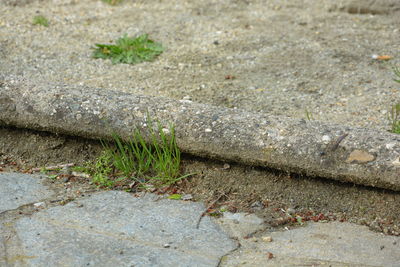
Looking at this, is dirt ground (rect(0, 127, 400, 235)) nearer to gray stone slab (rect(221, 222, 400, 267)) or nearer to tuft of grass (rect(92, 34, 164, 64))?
gray stone slab (rect(221, 222, 400, 267))

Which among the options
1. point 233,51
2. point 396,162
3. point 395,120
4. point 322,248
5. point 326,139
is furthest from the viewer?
point 233,51

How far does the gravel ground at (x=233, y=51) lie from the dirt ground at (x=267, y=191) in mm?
425

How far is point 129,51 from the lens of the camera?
4.04 metres

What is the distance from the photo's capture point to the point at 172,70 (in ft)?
12.7

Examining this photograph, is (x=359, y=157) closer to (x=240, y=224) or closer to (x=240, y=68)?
(x=240, y=224)

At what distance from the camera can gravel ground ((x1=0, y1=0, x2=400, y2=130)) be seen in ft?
11.4

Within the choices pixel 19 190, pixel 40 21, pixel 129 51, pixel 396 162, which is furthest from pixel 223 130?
pixel 40 21

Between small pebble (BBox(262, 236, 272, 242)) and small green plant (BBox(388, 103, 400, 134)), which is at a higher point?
small green plant (BBox(388, 103, 400, 134))

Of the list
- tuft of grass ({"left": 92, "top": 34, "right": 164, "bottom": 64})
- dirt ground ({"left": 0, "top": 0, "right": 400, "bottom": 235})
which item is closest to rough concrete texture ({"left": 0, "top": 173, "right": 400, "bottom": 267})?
dirt ground ({"left": 0, "top": 0, "right": 400, "bottom": 235})

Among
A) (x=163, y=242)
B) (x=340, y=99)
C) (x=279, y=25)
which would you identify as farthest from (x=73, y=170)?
(x=279, y=25)

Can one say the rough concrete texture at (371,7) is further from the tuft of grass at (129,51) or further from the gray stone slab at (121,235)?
the gray stone slab at (121,235)

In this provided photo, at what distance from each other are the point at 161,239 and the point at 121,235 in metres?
0.15

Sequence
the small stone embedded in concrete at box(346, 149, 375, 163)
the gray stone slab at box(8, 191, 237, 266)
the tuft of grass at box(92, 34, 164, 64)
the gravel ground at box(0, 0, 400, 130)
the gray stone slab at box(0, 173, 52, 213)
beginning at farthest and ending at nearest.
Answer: the tuft of grass at box(92, 34, 164, 64) < the gravel ground at box(0, 0, 400, 130) < the gray stone slab at box(0, 173, 52, 213) < the small stone embedded in concrete at box(346, 149, 375, 163) < the gray stone slab at box(8, 191, 237, 266)

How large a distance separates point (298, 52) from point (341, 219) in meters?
1.94
